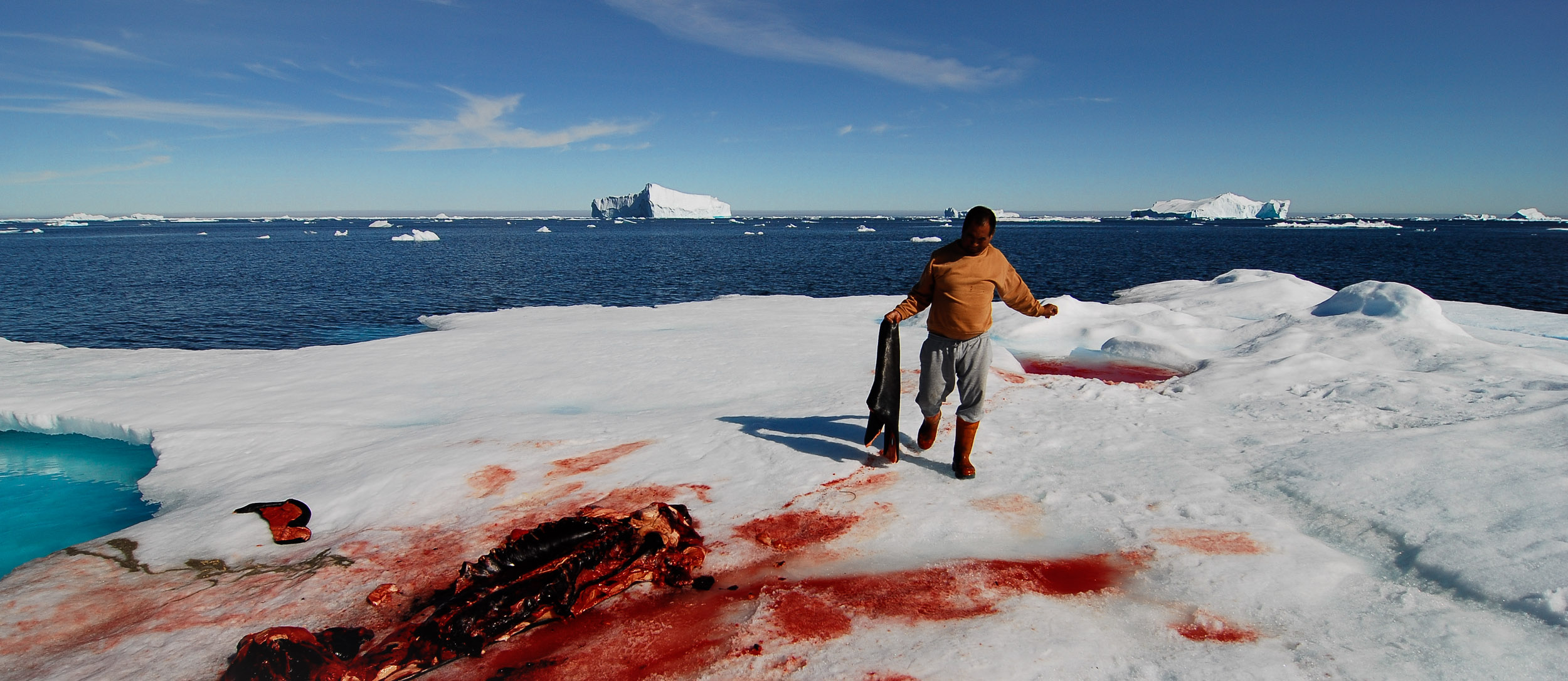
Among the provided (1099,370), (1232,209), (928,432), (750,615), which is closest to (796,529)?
(750,615)

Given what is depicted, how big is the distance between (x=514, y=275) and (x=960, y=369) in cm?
4079

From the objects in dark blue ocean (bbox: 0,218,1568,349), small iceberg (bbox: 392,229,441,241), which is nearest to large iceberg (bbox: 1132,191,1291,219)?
dark blue ocean (bbox: 0,218,1568,349)

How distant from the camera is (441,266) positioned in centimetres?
4594

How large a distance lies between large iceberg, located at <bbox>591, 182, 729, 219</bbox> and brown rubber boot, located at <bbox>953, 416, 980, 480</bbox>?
158478 millimetres

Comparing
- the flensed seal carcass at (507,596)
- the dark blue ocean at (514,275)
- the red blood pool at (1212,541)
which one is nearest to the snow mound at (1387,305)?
the red blood pool at (1212,541)

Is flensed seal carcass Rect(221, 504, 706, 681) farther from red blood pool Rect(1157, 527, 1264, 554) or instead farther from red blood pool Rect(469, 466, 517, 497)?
red blood pool Rect(1157, 527, 1264, 554)

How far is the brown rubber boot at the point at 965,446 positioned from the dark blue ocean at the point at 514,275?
2041cm

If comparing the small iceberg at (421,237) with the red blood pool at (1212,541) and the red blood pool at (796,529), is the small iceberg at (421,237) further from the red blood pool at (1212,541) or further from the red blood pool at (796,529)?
the red blood pool at (1212,541)

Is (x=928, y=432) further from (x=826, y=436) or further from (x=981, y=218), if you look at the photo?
(x=981, y=218)

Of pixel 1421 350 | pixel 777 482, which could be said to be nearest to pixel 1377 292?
pixel 1421 350

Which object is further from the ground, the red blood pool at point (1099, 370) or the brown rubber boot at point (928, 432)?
the brown rubber boot at point (928, 432)

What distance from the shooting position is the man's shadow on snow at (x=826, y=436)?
Result: 6.09 m

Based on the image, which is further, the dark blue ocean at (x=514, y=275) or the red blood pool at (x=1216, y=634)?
the dark blue ocean at (x=514, y=275)

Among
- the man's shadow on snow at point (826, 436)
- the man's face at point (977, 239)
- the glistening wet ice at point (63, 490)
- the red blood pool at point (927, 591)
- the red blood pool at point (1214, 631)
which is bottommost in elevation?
the glistening wet ice at point (63, 490)
